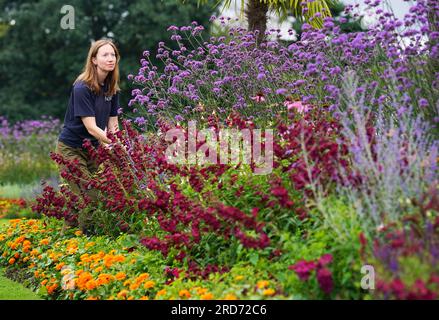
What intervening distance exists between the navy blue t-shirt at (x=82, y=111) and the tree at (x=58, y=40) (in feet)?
58.5

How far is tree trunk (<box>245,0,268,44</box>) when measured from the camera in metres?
10.1

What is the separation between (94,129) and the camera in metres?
5.64

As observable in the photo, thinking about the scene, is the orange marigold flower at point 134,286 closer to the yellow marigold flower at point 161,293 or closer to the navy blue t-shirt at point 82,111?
the yellow marigold flower at point 161,293

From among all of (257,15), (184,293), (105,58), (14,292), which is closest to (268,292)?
(184,293)

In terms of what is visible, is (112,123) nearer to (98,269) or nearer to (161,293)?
(98,269)

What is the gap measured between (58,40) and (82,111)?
2075cm

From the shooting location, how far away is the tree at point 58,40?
2386cm

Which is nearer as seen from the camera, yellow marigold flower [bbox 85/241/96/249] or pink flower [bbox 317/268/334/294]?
pink flower [bbox 317/268/334/294]

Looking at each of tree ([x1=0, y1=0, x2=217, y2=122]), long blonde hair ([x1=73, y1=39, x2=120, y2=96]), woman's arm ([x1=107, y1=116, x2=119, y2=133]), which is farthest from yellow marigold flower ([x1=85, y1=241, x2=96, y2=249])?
tree ([x1=0, y1=0, x2=217, y2=122])

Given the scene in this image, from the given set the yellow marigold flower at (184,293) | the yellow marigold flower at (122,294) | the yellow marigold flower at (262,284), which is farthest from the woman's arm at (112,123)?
the yellow marigold flower at (262,284)

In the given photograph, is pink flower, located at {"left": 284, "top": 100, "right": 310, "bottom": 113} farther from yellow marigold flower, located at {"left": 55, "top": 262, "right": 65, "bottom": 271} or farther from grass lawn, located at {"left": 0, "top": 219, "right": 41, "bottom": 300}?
grass lawn, located at {"left": 0, "top": 219, "right": 41, "bottom": 300}
